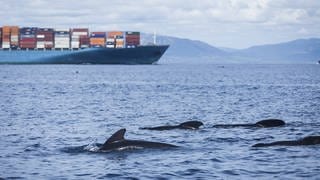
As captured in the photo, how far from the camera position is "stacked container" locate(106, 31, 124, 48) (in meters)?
189

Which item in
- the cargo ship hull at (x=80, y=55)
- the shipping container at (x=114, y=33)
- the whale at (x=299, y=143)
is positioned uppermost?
the shipping container at (x=114, y=33)

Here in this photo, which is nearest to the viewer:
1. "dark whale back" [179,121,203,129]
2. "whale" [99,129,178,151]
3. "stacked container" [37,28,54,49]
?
"whale" [99,129,178,151]

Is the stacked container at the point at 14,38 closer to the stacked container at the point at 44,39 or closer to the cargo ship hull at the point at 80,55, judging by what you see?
the cargo ship hull at the point at 80,55

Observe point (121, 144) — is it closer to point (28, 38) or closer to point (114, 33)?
point (28, 38)

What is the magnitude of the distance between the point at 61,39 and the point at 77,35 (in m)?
5.79

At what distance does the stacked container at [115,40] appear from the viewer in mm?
188875

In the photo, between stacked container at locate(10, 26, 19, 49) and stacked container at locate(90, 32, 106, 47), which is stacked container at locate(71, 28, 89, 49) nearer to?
stacked container at locate(90, 32, 106, 47)

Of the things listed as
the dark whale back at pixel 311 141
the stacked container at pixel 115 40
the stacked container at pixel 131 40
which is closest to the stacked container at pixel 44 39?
the stacked container at pixel 115 40

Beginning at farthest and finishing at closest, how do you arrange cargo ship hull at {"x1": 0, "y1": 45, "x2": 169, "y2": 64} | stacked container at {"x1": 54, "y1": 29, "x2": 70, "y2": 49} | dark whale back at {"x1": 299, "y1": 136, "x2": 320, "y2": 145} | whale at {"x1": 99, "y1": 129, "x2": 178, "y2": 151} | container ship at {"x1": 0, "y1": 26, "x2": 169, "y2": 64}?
stacked container at {"x1": 54, "y1": 29, "x2": 70, "y2": 49} < container ship at {"x1": 0, "y1": 26, "x2": 169, "y2": 64} < cargo ship hull at {"x1": 0, "y1": 45, "x2": 169, "y2": 64} < dark whale back at {"x1": 299, "y1": 136, "x2": 320, "y2": 145} < whale at {"x1": 99, "y1": 129, "x2": 178, "y2": 151}

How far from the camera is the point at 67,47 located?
602ft

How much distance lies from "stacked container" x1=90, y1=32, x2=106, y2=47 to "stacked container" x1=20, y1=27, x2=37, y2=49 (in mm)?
16963

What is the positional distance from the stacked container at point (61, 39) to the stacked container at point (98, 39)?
757 cm

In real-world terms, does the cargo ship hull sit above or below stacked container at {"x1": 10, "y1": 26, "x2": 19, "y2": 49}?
below

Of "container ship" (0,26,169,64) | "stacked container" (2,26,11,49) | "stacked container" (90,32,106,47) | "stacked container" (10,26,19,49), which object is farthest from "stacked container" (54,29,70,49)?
"stacked container" (2,26,11,49)
